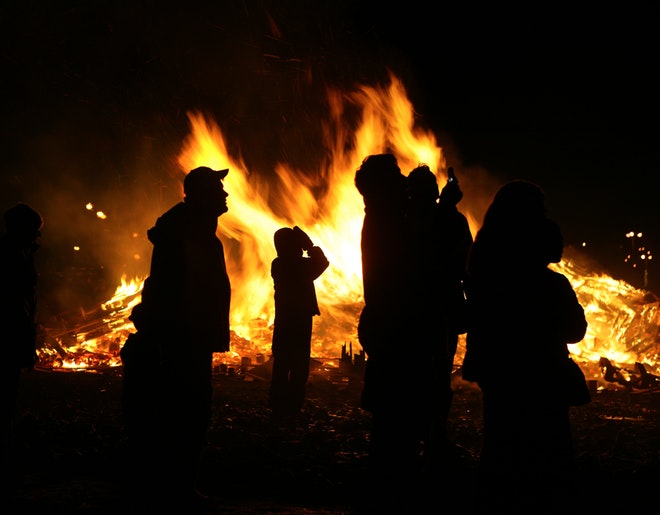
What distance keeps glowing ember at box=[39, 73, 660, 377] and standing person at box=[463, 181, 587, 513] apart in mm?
10662

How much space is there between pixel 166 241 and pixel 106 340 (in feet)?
44.4

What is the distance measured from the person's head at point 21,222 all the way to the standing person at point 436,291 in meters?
3.61

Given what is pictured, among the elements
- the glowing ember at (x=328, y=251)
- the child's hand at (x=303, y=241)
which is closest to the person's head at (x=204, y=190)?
the child's hand at (x=303, y=241)

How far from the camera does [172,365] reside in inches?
148

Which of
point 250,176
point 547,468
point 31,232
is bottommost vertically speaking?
point 547,468

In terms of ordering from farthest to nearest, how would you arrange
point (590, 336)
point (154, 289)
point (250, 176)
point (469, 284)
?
point (250, 176), point (590, 336), point (154, 289), point (469, 284)

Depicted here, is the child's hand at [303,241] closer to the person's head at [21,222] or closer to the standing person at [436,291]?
the standing person at [436,291]

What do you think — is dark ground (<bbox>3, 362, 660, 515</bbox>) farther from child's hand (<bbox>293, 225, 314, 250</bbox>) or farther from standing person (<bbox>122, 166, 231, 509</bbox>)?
child's hand (<bbox>293, 225, 314, 250</bbox>)

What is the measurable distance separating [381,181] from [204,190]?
1.40 meters

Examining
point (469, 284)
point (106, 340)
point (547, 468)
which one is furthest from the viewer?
point (106, 340)

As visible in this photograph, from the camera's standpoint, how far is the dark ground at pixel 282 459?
3.97 m

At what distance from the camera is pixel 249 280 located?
18859mm

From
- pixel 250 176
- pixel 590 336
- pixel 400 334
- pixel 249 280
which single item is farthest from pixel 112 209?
pixel 400 334

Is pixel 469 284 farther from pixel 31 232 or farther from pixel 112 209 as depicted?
pixel 112 209
